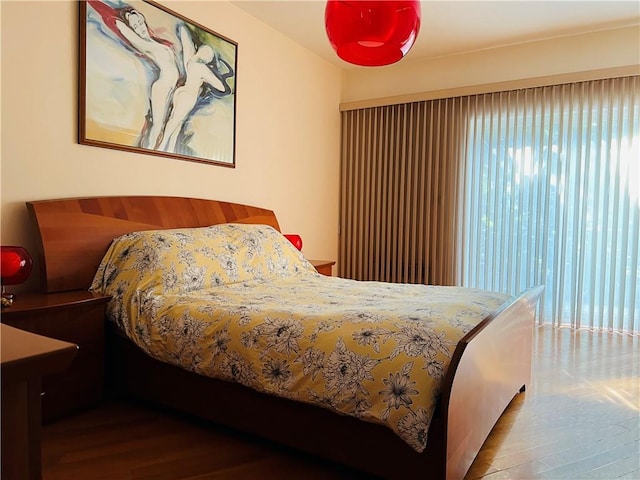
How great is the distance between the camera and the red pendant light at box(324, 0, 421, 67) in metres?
1.66

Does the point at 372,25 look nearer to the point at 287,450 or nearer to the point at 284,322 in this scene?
the point at 284,322

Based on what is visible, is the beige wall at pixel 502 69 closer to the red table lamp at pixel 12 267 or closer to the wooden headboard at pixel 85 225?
the wooden headboard at pixel 85 225

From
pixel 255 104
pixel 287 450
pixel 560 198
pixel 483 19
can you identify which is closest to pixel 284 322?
pixel 287 450

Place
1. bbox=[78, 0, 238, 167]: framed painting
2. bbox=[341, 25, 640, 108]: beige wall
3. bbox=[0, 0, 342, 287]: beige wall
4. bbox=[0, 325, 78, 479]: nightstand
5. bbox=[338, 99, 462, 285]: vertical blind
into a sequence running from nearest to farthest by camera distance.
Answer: bbox=[0, 325, 78, 479]: nightstand, bbox=[0, 0, 342, 287]: beige wall, bbox=[78, 0, 238, 167]: framed painting, bbox=[341, 25, 640, 108]: beige wall, bbox=[338, 99, 462, 285]: vertical blind

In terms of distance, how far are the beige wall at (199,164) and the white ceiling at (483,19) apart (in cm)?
20

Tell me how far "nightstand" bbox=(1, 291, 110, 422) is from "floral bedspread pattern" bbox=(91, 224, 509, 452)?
0.45ft

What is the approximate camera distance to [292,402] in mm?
1777

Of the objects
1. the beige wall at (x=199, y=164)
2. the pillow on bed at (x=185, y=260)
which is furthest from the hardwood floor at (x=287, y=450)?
the beige wall at (x=199, y=164)

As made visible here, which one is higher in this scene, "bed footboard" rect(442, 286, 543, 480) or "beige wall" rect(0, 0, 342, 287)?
"beige wall" rect(0, 0, 342, 287)

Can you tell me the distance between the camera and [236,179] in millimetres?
3619

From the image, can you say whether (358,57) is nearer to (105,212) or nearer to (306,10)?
(105,212)

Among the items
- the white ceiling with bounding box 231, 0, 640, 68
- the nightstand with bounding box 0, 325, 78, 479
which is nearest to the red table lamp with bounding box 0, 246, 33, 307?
the nightstand with bounding box 0, 325, 78, 479

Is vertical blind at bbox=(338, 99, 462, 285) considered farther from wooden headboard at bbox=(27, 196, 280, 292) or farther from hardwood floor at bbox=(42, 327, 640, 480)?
wooden headboard at bbox=(27, 196, 280, 292)

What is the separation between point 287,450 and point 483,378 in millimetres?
833
